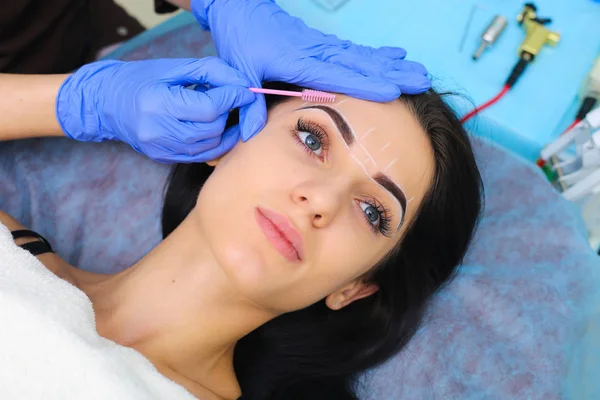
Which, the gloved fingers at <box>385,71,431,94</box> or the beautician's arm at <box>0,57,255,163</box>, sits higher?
the gloved fingers at <box>385,71,431,94</box>

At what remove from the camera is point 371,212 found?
3.46 feet

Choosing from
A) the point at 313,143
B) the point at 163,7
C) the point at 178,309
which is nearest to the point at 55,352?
the point at 178,309

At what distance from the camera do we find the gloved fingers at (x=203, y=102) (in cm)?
105

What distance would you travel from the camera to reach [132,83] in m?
1.14

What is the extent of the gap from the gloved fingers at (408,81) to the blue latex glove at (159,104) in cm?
31

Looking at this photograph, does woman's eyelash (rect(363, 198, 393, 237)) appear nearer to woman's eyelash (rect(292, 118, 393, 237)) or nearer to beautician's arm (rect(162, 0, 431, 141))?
woman's eyelash (rect(292, 118, 393, 237))

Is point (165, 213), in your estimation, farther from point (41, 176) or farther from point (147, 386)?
point (147, 386)

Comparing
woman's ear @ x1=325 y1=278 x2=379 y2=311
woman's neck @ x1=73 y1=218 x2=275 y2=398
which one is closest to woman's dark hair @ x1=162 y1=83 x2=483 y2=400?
woman's ear @ x1=325 y1=278 x2=379 y2=311

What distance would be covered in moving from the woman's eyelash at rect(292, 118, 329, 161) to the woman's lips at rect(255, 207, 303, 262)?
16cm

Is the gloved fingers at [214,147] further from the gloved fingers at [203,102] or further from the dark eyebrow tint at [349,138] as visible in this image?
the dark eyebrow tint at [349,138]

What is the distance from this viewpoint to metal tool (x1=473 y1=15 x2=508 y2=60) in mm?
1668

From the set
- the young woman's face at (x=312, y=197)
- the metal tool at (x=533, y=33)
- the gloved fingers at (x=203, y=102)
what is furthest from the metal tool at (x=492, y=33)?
the gloved fingers at (x=203, y=102)

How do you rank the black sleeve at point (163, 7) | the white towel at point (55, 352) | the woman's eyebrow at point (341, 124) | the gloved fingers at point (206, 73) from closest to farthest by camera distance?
the white towel at point (55, 352) → the woman's eyebrow at point (341, 124) → the gloved fingers at point (206, 73) → the black sleeve at point (163, 7)

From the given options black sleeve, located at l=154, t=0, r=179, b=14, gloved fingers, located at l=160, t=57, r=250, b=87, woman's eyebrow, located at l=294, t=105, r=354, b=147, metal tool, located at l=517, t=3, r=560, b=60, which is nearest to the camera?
woman's eyebrow, located at l=294, t=105, r=354, b=147
